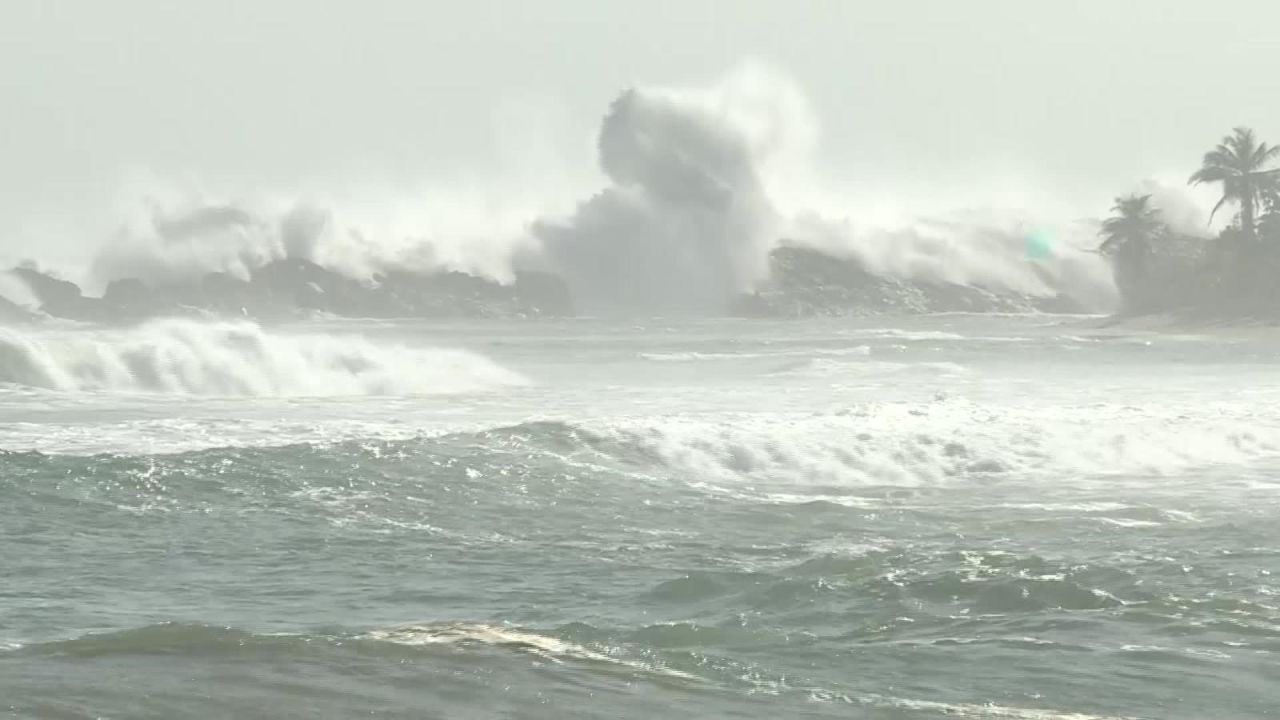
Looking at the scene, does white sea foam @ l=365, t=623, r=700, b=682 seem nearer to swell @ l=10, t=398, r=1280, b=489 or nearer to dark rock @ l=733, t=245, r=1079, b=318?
swell @ l=10, t=398, r=1280, b=489

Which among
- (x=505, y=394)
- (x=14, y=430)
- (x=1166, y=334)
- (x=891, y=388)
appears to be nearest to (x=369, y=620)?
(x=14, y=430)

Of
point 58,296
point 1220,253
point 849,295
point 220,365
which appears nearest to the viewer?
point 220,365

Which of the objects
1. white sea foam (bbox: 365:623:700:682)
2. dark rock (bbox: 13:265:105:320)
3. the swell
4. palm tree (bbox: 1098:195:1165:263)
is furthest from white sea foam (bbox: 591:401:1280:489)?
dark rock (bbox: 13:265:105:320)

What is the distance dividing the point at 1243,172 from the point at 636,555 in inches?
2496

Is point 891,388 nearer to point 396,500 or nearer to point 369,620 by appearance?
point 396,500

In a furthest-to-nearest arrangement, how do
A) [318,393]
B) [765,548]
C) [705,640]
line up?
[318,393], [765,548], [705,640]

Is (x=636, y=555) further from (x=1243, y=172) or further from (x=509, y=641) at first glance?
(x=1243, y=172)

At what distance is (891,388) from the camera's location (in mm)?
29688

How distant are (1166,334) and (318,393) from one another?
1468 inches

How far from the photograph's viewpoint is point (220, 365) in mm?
27609

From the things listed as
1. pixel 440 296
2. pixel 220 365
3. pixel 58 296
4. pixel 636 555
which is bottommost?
pixel 636 555

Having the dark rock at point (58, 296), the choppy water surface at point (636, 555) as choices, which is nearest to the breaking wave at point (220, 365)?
the choppy water surface at point (636, 555)

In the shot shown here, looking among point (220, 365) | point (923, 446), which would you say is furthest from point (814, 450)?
point (220, 365)

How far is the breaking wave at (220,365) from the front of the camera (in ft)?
87.0
